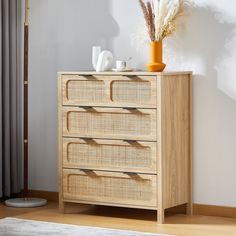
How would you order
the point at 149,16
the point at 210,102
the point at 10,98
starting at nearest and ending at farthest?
the point at 149,16, the point at 210,102, the point at 10,98

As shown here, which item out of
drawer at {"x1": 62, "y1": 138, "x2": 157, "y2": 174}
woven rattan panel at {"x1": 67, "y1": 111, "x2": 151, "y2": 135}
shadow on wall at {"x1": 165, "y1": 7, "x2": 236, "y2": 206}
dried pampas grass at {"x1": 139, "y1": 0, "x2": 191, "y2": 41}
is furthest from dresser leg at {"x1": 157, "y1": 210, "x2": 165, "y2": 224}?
dried pampas grass at {"x1": 139, "y1": 0, "x2": 191, "y2": 41}

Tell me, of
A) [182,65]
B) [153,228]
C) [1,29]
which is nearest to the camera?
[153,228]

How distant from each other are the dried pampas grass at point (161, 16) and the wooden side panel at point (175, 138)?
12.7 inches

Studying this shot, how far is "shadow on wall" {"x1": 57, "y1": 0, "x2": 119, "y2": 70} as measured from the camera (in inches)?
208

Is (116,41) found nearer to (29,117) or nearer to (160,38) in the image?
(160,38)

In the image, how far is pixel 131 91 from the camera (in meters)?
4.77

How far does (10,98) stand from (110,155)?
109cm

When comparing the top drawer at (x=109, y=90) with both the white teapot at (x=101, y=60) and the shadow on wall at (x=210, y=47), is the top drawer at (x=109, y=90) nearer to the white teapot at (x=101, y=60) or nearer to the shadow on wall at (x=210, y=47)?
the white teapot at (x=101, y=60)

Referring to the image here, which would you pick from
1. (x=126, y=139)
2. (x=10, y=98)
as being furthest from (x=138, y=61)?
(x=10, y=98)

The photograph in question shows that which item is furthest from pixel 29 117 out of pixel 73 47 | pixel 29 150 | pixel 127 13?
pixel 127 13

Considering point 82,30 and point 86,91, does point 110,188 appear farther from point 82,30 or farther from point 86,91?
point 82,30

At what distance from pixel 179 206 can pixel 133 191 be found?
474mm

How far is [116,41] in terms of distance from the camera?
5.27m

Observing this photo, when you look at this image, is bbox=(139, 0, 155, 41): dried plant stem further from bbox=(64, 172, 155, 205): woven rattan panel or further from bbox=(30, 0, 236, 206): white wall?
bbox=(64, 172, 155, 205): woven rattan panel
